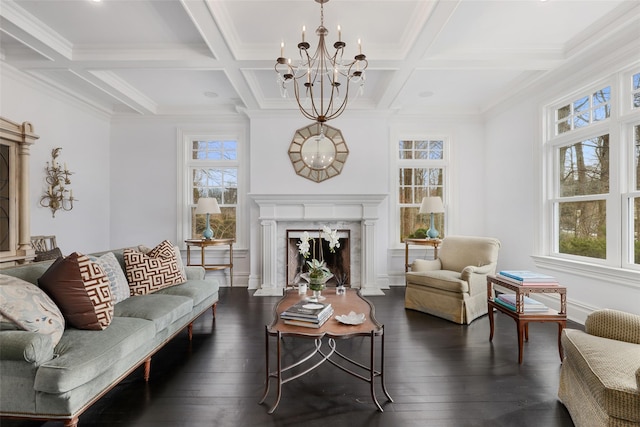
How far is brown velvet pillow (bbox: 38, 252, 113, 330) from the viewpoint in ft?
6.26

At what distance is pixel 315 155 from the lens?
475cm

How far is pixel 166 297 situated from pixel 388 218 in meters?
3.45

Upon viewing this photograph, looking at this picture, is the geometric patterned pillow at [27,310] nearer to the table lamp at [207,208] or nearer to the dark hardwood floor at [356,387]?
the dark hardwood floor at [356,387]

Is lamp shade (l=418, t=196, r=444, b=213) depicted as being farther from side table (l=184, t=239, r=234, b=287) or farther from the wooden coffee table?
→ side table (l=184, t=239, r=234, b=287)

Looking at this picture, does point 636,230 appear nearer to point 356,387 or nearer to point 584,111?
point 584,111

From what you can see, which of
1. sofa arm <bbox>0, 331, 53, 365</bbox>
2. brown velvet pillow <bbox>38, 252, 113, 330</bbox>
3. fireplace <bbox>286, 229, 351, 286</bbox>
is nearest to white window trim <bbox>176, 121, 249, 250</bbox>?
fireplace <bbox>286, 229, 351, 286</bbox>

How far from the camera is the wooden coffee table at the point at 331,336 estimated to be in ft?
6.09

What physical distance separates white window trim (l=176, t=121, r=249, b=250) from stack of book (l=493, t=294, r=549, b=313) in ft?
12.0

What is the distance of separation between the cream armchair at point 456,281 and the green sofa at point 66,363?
9.09ft

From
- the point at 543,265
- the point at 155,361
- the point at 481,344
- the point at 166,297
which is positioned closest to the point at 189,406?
the point at 155,361

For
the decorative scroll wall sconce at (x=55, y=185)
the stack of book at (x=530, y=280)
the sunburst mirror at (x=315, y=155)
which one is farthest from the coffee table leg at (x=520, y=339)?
the decorative scroll wall sconce at (x=55, y=185)

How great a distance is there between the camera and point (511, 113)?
4418 millimetres

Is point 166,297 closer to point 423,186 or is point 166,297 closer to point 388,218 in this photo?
point 388,218

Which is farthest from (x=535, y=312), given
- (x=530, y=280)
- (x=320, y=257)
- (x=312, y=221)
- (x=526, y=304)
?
(x=312, y=221)
